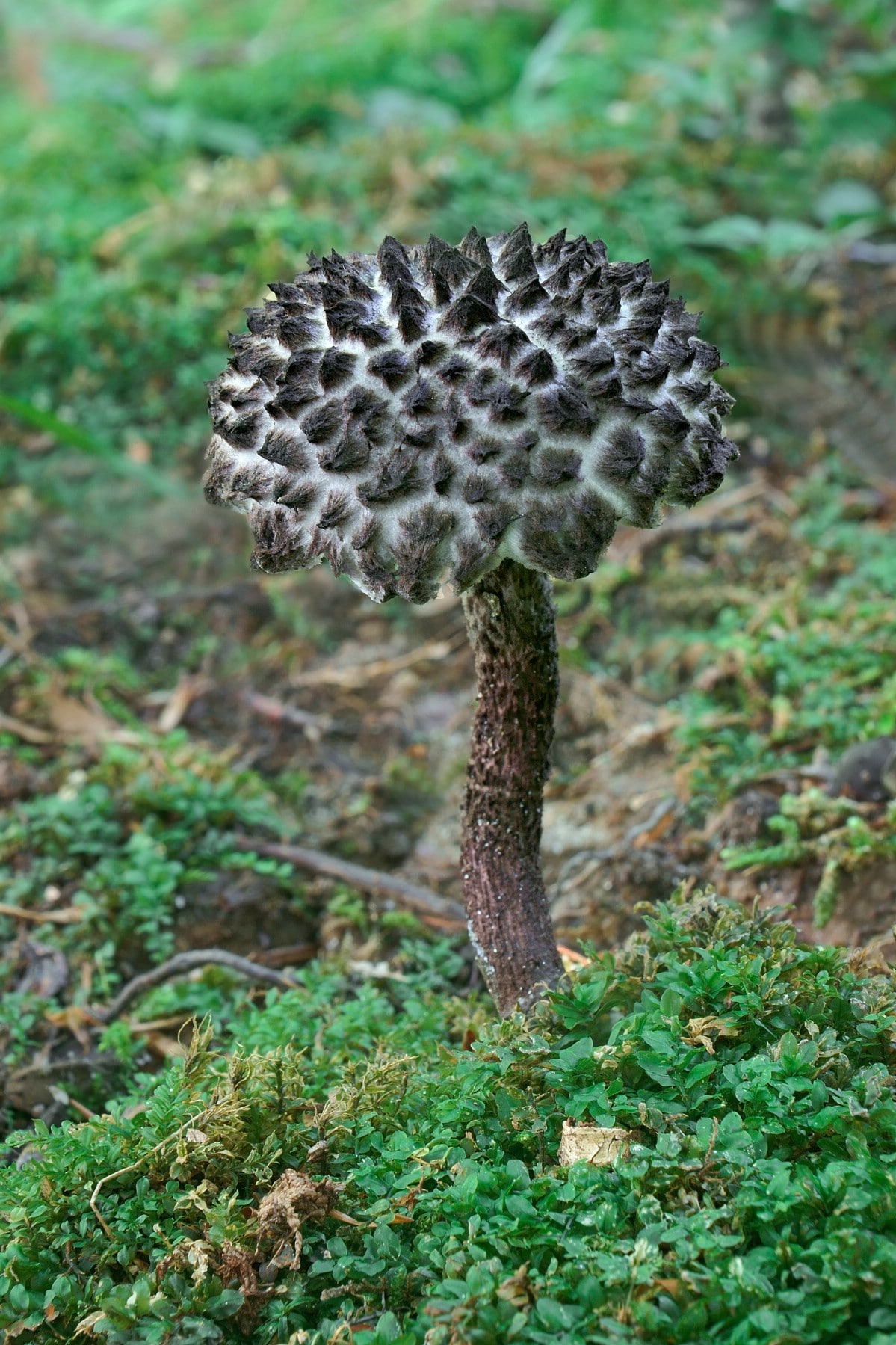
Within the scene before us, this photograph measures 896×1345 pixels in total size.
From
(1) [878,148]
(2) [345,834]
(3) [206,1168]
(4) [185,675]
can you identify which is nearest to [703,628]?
(2) [345,834]

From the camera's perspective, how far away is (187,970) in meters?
3.22

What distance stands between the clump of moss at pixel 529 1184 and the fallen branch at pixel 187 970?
638 mm

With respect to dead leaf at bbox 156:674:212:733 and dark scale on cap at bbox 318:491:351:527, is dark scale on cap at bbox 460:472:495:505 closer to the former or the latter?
dark scale on cap at bbox 318:491:351:527

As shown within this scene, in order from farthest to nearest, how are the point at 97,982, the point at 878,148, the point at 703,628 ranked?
1. the point at 878,148
2. the point at 703,628
3. the point at 97,982

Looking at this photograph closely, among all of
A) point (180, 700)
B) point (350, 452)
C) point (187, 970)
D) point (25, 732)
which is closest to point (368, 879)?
point (187, 970)

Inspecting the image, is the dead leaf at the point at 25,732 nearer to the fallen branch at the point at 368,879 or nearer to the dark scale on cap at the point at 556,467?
the fallen branch at the point at 368,879

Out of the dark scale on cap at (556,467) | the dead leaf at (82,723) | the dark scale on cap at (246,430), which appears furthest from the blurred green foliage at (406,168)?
the dark scale on cap at (556,467)

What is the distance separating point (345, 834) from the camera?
393cm

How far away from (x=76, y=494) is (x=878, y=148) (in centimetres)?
532

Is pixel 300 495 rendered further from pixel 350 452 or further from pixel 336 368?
pixel 336 368

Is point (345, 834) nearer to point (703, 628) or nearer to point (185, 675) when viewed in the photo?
point (185, 675)

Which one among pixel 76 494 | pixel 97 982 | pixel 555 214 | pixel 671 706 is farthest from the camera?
pixel 555 214

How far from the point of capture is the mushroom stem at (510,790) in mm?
2566

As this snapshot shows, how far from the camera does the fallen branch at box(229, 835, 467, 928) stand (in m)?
3.50
